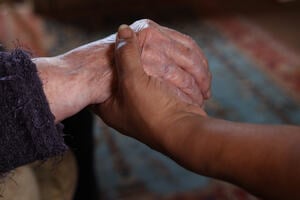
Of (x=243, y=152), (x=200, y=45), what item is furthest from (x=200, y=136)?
(x=200, y=45)

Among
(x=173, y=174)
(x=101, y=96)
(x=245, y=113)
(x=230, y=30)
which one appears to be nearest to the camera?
(x=101, y=96)

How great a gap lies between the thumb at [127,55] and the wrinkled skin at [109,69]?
0.39ft

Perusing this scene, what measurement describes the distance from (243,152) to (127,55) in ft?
0.96

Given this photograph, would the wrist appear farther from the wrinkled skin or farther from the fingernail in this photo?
the fingernail

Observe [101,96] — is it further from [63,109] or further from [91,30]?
[91,30]

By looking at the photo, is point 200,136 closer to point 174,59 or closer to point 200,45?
point 174,59

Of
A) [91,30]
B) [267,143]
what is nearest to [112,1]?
[91,30]

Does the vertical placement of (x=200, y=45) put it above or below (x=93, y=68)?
below

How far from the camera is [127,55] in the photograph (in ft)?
2.37

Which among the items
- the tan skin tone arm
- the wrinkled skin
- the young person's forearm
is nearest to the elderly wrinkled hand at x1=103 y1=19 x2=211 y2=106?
the wrinkled skin

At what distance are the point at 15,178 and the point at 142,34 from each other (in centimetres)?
42

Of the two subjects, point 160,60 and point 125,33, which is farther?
point 160,60

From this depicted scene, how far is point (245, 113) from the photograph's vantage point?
1953mm

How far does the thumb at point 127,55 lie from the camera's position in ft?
2.35
